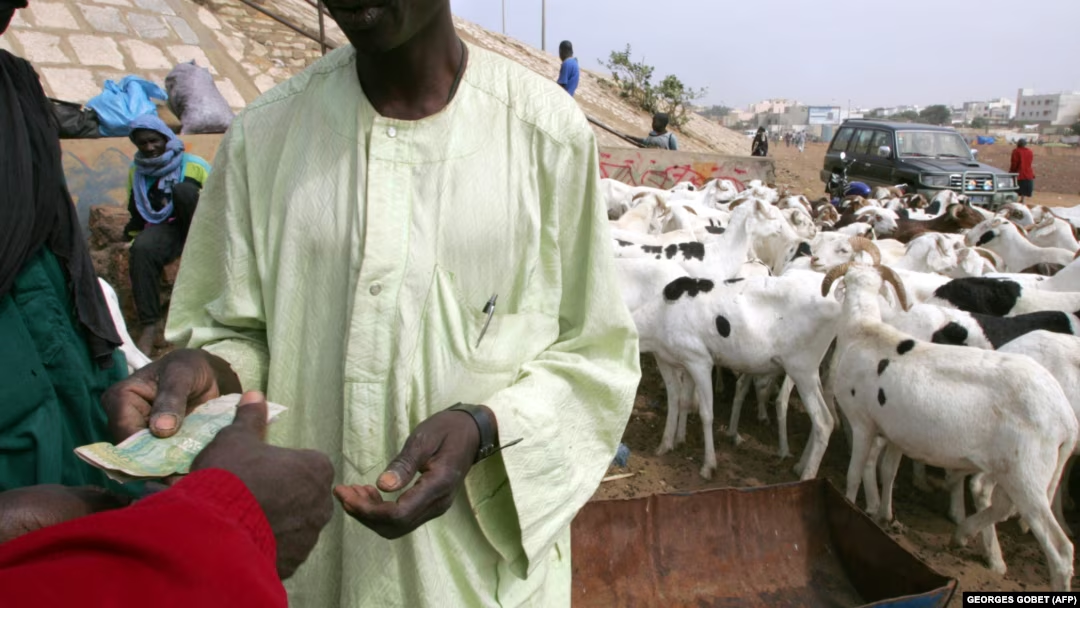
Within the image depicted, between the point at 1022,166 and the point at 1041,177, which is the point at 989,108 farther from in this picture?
the point at 1022,166

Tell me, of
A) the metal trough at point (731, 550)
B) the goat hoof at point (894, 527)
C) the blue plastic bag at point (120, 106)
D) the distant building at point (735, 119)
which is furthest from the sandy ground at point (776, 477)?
the distant building at point (735, 119)

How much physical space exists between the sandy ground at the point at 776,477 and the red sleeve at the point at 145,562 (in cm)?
416

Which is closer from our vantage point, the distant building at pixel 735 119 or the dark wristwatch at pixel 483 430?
the dark wristwatch at pixel 483 430

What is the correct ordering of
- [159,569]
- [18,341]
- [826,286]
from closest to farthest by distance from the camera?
1. [159,569]
2. [18,341]
3. [826,286]

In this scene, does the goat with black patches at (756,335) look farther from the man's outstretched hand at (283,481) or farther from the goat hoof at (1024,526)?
the man's outstretched hand at (283,481)

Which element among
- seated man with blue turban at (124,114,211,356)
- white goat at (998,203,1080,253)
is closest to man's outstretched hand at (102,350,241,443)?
seated man with blue turban at (124,114,211,356)

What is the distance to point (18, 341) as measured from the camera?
6.61 feet

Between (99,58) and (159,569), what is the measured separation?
36.1 feet

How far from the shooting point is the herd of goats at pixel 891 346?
14.1ft

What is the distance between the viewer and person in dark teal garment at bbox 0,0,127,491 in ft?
6.55

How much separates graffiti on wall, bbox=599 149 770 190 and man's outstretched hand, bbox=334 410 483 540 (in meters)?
13.2

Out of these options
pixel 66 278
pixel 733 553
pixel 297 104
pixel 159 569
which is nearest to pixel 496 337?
pixel 297 104

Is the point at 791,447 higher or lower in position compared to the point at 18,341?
lower

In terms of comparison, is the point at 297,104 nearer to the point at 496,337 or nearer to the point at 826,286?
the point at 496,337
